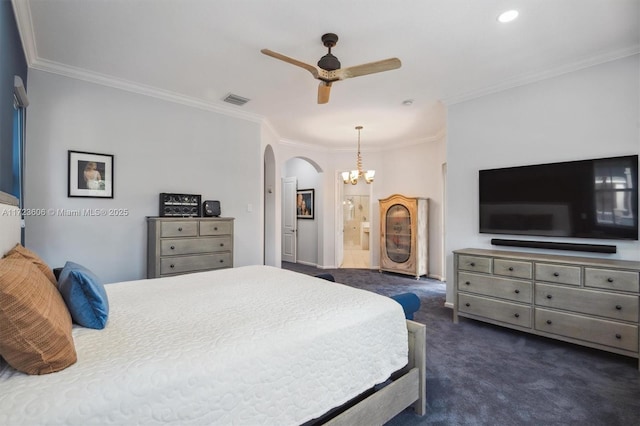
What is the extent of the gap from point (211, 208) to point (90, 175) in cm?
123

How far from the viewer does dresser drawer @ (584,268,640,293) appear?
235cm

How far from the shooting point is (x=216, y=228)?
3533mm

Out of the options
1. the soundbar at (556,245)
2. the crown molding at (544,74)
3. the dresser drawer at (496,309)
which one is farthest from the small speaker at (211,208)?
the soundbar at (556,245)

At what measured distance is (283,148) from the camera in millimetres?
6035

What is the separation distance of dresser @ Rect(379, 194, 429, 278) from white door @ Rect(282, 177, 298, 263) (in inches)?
88.7

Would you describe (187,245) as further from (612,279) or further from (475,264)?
(612,279)

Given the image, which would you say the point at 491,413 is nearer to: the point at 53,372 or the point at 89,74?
the point at 53,372

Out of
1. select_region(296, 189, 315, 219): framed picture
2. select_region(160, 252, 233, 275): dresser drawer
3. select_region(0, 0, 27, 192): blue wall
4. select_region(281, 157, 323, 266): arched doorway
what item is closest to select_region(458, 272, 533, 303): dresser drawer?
select_region(160, 252, 233, 275): dresser drawer

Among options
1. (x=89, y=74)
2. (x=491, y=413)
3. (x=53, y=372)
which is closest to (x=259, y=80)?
(x=89, y=74)

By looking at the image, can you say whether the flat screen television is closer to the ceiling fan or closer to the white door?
the ceiling fan

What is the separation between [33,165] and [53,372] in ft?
9.21

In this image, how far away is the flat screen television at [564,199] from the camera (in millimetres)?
2660

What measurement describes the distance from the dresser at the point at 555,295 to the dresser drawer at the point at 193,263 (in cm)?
261

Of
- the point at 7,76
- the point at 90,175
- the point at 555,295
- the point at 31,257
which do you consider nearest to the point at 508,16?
the point at 555,295
